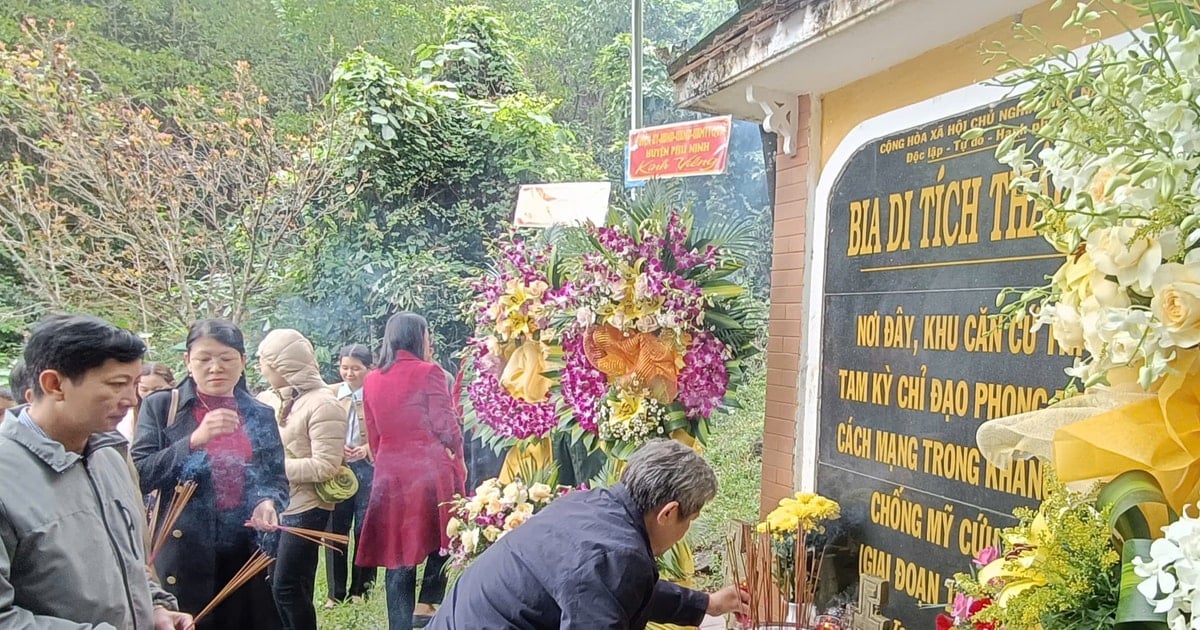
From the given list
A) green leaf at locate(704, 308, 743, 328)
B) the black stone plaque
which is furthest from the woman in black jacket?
the black stone plaque

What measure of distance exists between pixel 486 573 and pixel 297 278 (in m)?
1.99

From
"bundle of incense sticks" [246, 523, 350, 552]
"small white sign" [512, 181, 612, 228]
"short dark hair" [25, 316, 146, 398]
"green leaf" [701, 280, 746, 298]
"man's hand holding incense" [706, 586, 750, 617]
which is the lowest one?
"bundle of incense sticks" [246, 523, 350, 552]

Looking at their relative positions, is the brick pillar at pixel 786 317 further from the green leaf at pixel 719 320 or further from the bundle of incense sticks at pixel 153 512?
the bundle of incense sticks at pixel 153 512

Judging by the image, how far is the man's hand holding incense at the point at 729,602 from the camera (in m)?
2.20

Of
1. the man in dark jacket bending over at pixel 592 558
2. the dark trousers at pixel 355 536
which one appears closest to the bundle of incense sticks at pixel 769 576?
the man in dark jacket bending over at pixel 592 558

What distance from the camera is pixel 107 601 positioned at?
166cm

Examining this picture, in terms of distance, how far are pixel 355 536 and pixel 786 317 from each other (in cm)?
214

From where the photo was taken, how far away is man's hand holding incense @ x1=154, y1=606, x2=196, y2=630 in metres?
1.92

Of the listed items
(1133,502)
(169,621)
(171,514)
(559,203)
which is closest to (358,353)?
(171,514)

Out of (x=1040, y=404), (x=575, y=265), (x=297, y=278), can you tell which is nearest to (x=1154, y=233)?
(x=1040, y=404)

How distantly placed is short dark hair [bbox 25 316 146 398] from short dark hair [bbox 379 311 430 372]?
172 cm

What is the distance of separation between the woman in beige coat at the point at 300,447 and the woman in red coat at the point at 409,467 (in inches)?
7.6

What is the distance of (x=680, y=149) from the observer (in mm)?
3824

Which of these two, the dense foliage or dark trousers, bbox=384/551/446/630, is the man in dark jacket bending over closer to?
the dense foliage
